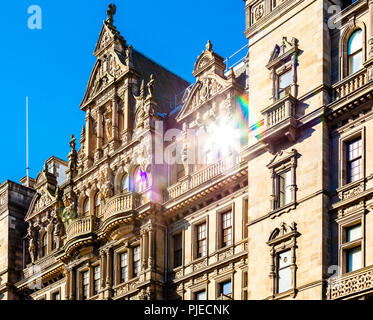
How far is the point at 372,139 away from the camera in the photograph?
4519cm

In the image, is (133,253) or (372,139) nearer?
(372,139)

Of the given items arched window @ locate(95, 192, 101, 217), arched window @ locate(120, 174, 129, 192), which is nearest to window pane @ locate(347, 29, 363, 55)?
arched window @ locate(120, 174, 129, 192)

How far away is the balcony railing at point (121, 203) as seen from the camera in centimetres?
5841

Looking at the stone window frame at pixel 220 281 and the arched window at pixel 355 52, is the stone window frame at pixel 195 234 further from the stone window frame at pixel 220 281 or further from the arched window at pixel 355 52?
the arched window at pixel 355 52

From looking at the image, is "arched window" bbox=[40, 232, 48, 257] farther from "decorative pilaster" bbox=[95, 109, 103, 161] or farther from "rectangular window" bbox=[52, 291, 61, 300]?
"decorative pilaster" bbox=[95, 109, 103, 161]

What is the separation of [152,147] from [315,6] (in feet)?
47.6

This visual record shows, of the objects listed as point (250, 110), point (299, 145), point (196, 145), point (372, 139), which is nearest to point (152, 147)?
point (196, 145)

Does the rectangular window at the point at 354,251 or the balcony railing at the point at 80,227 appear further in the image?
the balcony railing at the point at 80,227

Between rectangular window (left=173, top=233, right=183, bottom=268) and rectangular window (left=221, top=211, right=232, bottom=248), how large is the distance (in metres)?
3.40

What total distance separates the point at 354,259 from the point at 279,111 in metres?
8.27

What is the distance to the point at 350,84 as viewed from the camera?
154 ft

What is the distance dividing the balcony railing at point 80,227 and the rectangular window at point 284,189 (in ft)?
53.1

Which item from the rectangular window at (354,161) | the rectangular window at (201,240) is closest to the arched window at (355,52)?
the rectangular window at (354,161)
